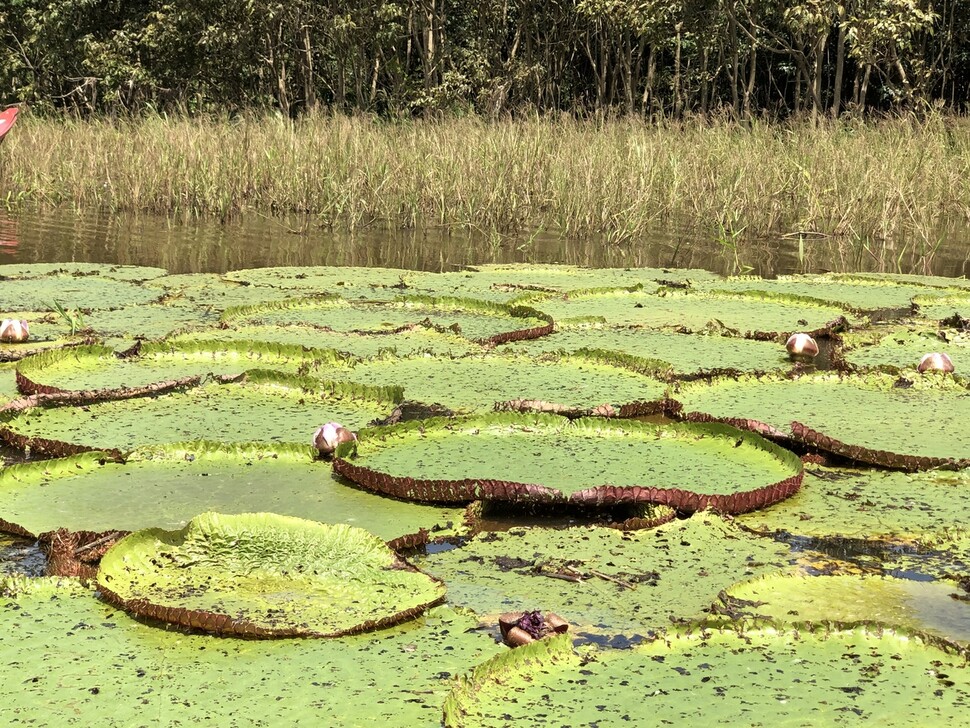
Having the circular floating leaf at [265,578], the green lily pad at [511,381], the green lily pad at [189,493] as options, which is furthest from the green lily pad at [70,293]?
the circular floating leaf at [265,578]

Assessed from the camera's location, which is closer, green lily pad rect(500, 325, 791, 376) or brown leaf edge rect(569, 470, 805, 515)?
brown leaf edge rect(569, 470, 805, 515)

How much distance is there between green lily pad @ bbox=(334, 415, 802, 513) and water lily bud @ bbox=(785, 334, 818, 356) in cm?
128

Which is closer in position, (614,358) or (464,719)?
(464,719)

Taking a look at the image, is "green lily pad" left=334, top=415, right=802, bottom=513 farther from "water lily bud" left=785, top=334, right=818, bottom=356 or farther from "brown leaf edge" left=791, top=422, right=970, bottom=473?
"water lily bud" left=785, top=334, right=818, bottom=356

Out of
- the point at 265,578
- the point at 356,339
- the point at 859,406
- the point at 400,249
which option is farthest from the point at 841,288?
the point at 265,578

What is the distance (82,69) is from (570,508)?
25451 mm

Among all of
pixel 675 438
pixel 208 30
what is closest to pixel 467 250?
pixel 675 438

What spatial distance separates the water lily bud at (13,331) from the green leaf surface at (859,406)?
8.31ft

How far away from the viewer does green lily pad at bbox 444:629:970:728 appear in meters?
1.78

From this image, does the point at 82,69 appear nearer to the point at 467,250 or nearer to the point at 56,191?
the point at 56,191

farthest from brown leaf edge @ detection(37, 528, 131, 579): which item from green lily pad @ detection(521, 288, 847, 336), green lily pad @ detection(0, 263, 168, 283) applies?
green lily pad @ detection(0, 263, 168, 283)

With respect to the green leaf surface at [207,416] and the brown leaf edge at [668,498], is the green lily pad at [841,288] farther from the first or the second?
the brown leaf edge at [668,498]

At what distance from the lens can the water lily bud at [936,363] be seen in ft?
13.9

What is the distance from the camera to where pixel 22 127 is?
11.7m
